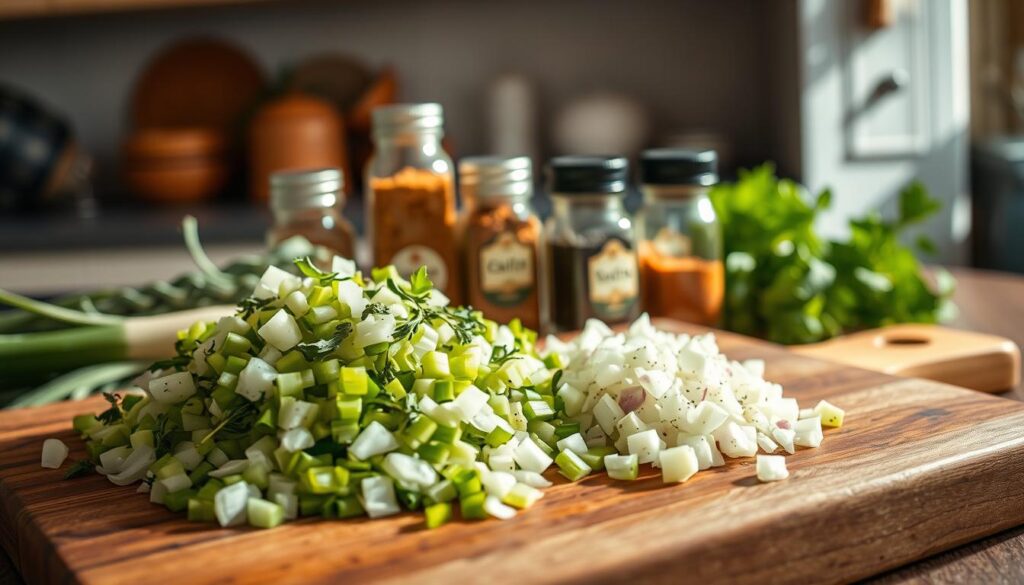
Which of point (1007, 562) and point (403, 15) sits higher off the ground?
point (403, 15)

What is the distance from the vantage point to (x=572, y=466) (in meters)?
0.78

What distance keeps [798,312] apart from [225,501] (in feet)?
2.64

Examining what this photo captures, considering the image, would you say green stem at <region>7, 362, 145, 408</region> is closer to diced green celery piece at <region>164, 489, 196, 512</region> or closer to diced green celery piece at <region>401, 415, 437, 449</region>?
diced green celery piece at <region>164, 489, 196, 512</region>

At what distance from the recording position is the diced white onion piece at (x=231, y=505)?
0.71 metres

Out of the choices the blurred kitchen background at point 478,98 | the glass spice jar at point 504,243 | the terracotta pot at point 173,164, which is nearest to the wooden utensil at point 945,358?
the glass spice jar at point 504,243

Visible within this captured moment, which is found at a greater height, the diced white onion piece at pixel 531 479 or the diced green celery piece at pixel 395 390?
the diced green celery piece at pixel 395 390

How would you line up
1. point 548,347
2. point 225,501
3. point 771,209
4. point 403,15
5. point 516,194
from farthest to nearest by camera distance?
1. point 403,15
2. point 771,209
3. point 516,194
4. point 548,347
5. point 225,501

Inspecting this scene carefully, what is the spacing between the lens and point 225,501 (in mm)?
720

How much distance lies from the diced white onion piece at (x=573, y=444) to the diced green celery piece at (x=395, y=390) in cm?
13

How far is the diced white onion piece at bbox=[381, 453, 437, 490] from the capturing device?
732 mm

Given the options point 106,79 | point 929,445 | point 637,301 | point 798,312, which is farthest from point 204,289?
point 106,79

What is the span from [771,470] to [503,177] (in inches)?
23.3

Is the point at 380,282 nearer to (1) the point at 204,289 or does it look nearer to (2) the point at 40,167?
(1) the point at 204,289

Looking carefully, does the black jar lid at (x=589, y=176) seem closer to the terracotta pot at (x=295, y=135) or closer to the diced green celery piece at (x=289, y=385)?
the diced green celery piece at (x=289, y=385)
